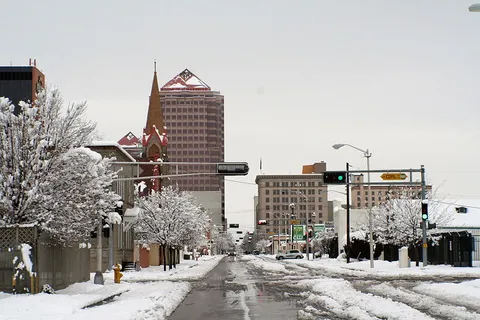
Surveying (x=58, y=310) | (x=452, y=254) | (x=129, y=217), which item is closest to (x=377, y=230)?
(x=452, y=254)

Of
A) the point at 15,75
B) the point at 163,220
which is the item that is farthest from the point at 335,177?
the point at 15,75

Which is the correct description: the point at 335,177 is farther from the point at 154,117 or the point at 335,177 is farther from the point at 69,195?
the point at 154,117

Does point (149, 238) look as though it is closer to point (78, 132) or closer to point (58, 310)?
point (78, 132)

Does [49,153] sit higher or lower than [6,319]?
higher

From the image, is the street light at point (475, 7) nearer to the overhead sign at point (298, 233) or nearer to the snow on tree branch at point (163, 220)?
the snow on tree branch at point (163, 220)

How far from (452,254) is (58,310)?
44.2 metres

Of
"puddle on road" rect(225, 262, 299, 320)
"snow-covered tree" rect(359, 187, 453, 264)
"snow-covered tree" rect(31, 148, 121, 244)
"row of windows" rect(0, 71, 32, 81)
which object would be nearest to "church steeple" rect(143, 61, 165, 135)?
"snow-covered tree" rect(359, 187, 453, 264)

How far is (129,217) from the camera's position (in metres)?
63.5

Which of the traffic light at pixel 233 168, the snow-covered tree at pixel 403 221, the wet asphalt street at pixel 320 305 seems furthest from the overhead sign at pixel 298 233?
the wet asphalt street at pixel 320 305

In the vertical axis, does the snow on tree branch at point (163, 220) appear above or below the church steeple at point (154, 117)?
below

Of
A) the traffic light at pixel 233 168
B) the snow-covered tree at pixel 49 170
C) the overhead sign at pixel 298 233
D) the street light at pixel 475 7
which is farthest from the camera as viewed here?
the overhead sign at pixel 298 233

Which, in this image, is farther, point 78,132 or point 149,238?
point 149,238

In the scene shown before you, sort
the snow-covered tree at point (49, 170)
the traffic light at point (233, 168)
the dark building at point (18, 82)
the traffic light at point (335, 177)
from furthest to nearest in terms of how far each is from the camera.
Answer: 1. the dark building at point (18, 82)
2. the traffic light at point (335, 177)
3. the traffic light at point (233, 168)
4. the snow-covered tree at point (49, 170)

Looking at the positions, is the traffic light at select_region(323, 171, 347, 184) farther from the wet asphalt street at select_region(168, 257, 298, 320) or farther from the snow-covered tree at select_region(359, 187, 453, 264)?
the snow-covered tree at select_region(359, 187, 453, 264)
